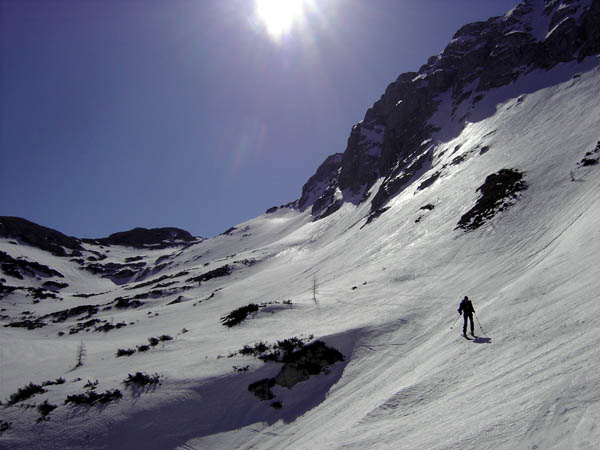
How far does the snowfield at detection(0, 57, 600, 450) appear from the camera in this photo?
7.09 m

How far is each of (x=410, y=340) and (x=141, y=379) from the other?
12179 mm

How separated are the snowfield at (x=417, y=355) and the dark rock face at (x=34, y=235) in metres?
132

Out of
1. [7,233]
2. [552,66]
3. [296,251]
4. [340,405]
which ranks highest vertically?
[7,233]

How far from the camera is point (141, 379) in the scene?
47.3ft

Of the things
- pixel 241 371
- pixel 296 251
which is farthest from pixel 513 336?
pixel 296 251

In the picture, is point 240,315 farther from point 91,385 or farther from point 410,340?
point 410,340

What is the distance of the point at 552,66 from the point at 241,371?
238ft

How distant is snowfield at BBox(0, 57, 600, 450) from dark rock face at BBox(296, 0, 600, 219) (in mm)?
30448

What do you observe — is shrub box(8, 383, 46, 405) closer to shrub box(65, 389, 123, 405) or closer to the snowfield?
the snowfield

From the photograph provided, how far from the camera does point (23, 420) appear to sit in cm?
1230

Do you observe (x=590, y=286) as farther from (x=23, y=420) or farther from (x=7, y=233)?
(x=7, y=233)

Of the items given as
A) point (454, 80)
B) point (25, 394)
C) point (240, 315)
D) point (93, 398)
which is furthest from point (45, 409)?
point (454, 80)

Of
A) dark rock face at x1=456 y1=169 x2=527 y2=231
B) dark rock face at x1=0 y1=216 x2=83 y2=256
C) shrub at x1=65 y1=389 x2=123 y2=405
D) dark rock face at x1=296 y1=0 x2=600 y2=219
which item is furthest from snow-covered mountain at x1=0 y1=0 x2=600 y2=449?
dark rock face at x1=0 y1=216 x2=83 y2=256

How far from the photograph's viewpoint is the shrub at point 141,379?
14.3m
